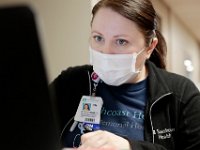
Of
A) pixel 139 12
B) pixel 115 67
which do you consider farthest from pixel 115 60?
pixel 139 12

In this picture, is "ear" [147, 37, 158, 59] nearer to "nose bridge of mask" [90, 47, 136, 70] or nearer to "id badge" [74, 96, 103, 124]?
"nose bridge of mask" [90, 47, 136, 70]

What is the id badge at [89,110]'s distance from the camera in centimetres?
113

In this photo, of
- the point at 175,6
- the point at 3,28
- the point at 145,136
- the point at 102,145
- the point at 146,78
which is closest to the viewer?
the point at 3,28

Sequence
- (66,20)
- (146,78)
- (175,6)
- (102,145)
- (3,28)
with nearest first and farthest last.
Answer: (3,28)
(102,145)
(146,78)
(66,20)
(175,6)

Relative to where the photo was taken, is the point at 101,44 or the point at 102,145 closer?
the point at 102,145

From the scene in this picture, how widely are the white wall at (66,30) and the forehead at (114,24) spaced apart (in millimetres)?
694

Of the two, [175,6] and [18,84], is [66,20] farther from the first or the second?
[175,6]

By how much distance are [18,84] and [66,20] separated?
161cm

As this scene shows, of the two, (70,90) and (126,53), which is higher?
(126,53)

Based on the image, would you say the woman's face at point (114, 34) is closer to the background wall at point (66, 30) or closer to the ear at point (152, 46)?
the ear at point (152, 46)

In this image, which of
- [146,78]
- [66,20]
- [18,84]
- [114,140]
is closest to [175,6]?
[66,20]

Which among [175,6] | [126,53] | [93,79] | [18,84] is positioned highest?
[18,84]

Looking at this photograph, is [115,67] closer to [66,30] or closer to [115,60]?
[115,60]

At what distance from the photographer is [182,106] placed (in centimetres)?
113
